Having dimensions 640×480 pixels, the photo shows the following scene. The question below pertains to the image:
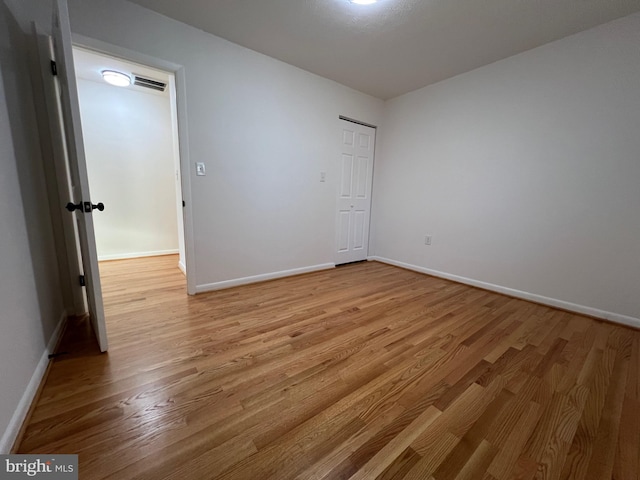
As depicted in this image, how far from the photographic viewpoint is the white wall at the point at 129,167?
11.4 feet

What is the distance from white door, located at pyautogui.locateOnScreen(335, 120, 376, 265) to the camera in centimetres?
358

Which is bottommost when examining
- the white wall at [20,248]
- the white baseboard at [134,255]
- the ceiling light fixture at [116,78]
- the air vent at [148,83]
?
the white baseboard at [134,255]

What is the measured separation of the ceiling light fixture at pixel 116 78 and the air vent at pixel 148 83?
0.28 ft

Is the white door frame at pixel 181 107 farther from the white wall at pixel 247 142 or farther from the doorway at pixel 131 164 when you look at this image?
the doorway at pixel 131 164

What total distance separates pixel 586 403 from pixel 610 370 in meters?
0.51

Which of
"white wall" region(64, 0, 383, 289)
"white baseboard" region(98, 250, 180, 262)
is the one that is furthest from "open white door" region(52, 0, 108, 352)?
"white baseboard" region(98, 250, 180, 262)

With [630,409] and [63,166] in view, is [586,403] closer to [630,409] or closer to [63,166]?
[630,409]

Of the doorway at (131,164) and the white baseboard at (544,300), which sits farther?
the doorway at (131,164)

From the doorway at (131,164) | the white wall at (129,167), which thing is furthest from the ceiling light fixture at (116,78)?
the white wall at (129,167)

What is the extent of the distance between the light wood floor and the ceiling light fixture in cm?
278

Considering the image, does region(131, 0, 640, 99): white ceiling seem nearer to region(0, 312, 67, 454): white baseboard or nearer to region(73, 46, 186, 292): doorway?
region(73, 46, 186, 292): doorway

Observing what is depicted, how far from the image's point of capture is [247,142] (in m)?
2.63

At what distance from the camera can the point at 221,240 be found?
261 centimetres

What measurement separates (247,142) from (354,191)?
176 centimetres
